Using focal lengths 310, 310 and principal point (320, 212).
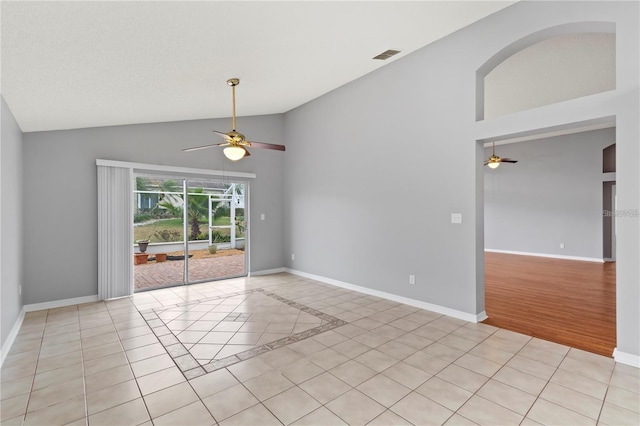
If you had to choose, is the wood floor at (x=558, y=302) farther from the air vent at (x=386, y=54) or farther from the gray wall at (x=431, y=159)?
the air vent at (x=386, y=54)

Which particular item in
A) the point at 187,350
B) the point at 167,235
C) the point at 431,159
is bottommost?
the point at 187,350

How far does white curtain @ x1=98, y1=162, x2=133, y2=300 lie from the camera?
5.04 m

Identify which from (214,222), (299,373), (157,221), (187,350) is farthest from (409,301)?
(157,221)

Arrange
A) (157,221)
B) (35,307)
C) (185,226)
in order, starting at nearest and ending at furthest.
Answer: (35,307) → (185,226) → (157,221)

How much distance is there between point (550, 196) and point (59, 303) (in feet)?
37.9

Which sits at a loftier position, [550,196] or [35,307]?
[550,196]

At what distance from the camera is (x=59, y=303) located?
4719 millimetres

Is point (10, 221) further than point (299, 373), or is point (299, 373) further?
point (10, 221)

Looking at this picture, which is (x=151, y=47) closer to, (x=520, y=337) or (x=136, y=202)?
(x=136, y=202)

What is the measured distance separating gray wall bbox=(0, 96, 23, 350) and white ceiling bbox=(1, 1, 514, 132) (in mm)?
328

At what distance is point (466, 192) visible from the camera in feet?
13.2

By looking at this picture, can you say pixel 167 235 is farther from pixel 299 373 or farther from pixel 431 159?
pixel 431 159

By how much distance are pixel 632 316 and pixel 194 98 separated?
5.71 meters

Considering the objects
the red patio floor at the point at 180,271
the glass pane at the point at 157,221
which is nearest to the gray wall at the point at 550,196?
the red patio floor at the point at 180,271
